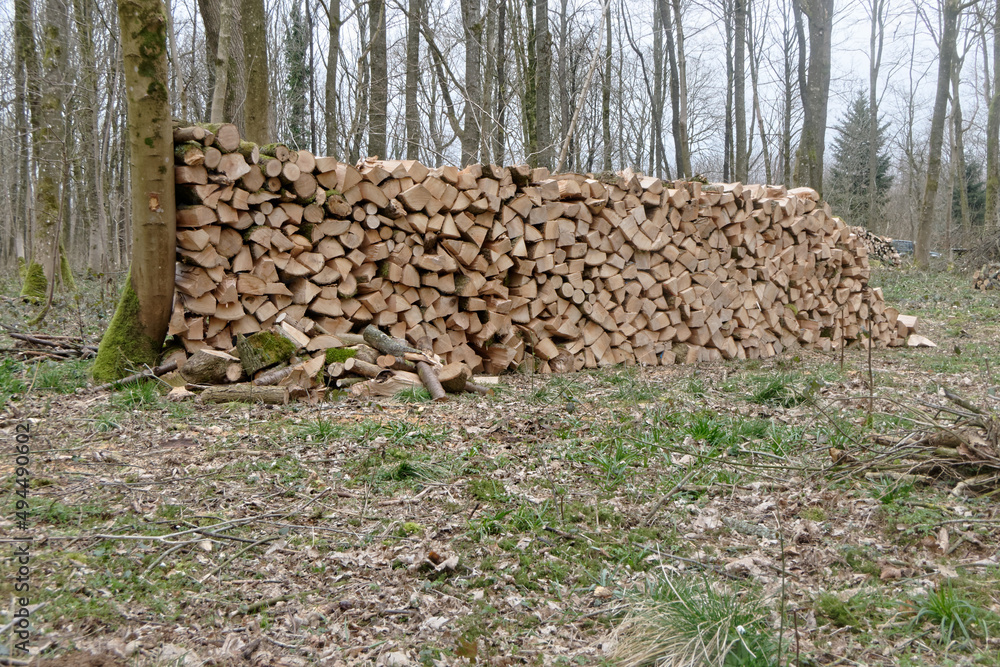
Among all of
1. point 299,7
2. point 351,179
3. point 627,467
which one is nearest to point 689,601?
point 627,467

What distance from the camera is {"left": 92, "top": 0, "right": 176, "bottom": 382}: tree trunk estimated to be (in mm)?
4773

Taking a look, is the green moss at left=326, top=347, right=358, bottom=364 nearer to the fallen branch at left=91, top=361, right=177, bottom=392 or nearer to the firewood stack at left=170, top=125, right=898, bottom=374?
the firewood stack at left=170, top=125, right=898, bottom=374

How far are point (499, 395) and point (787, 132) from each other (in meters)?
15.9

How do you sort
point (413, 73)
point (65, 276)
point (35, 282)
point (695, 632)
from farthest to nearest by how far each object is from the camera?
point (413, 73) < point (65, 276) < point (35, 282) < point (695, 632)

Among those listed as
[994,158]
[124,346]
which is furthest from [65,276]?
[994,158]

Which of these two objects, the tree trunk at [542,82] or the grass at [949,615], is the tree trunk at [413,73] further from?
the grass at [949,615]

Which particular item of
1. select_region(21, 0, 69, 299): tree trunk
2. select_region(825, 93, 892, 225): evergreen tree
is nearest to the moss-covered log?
select_region(21, 0, 69, 299): tree trunk

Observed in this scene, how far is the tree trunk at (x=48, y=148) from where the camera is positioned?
949cm

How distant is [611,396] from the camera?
202 inches

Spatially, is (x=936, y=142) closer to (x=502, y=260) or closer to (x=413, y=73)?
(x=413, y=73)

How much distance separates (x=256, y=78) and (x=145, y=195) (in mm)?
2682

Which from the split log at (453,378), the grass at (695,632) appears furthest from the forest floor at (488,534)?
the split log at (453,378)

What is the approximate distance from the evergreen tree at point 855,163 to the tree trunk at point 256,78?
23.0 m

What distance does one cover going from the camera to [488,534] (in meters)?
2.84
